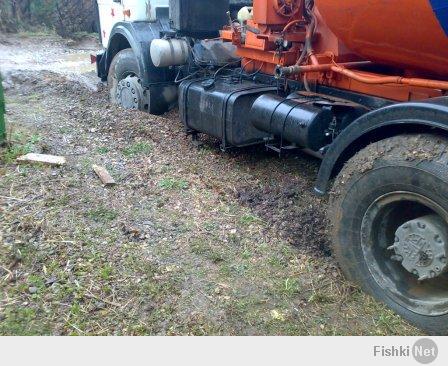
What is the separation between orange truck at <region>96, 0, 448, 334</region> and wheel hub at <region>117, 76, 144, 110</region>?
1.04 meters

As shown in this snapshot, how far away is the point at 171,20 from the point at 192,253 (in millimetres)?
2953

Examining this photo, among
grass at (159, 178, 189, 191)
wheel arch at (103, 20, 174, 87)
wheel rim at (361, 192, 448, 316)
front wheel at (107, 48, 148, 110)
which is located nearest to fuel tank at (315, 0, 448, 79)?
wheel rim at (361, 192, 448, 316)

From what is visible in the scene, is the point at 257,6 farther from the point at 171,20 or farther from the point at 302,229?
the point at 302,229

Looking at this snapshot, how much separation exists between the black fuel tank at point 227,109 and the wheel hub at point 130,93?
1113 millimetres

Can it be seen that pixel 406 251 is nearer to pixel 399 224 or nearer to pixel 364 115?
pixel 399 224

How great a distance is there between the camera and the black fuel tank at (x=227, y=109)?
414cm

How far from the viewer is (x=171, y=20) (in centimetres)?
504

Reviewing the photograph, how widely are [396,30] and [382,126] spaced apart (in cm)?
56

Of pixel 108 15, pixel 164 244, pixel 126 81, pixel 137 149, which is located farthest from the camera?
pixel 108 15

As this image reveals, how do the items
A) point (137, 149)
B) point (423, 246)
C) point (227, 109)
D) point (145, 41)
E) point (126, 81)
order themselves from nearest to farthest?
point (423, 246)
point (227, 109)
point (137, 149)
point (145, 41)
point (126, 81)

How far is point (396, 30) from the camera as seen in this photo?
262 cm

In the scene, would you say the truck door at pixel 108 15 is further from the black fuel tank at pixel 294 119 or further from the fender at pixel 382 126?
the fender at pixel 382 126

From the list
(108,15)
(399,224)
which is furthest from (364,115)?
(108,15)

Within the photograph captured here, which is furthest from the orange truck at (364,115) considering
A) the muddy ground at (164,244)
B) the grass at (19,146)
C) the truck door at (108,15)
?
the truck door at (108,15)
